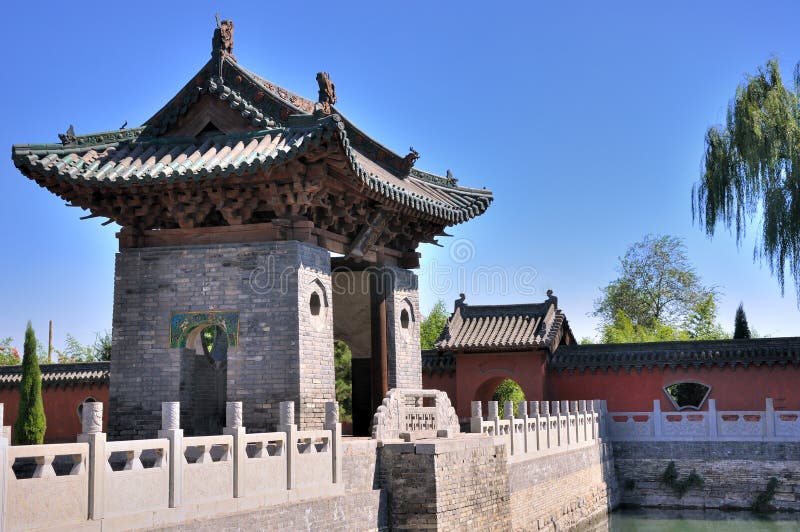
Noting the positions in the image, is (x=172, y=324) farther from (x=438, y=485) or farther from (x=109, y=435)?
(x=438, y=485)

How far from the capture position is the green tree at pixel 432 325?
38750 millimetres

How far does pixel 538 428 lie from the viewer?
16.1 m

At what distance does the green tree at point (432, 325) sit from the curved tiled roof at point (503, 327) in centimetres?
1329

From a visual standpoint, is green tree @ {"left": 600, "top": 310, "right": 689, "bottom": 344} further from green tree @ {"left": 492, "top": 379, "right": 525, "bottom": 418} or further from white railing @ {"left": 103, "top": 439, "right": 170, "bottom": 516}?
white railing @ {"left": 103, "top": 439, "right": 170, "bottom": 516}

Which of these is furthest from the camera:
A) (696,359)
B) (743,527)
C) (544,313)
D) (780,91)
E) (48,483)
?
(544,313)

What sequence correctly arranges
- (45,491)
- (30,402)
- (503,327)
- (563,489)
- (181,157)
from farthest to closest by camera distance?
(503,327), (30,402), (563,489), (181,157), (45,491)

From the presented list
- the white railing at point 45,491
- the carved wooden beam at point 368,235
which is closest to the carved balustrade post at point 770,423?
the carved wooden beam at point 368,235

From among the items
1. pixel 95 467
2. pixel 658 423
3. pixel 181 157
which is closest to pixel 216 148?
pixel 181 157

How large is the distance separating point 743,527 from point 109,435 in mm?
12806

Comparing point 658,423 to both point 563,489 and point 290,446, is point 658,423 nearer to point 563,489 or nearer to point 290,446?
point 563,489

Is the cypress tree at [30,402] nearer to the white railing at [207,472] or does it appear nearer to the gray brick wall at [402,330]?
the gray brick wall at [402,330]

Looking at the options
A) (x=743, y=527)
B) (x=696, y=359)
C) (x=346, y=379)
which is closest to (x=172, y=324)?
(x=743, y=527)

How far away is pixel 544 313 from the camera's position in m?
22.8

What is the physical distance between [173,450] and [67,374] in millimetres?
15587
